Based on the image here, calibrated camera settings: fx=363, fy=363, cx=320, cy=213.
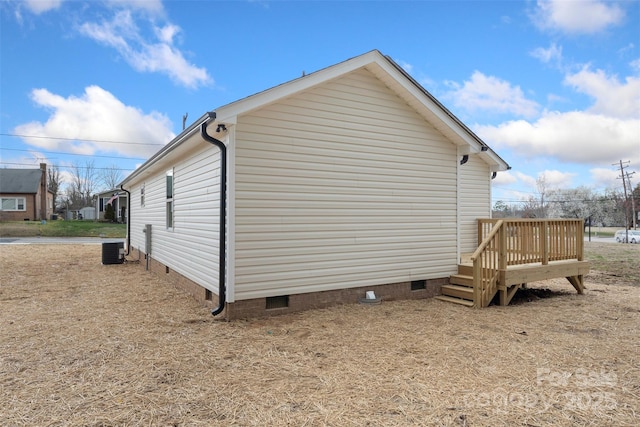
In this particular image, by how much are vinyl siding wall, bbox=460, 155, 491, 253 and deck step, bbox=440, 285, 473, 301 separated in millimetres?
3146

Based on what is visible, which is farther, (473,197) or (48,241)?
(48,241)

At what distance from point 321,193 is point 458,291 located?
3297 millimetres

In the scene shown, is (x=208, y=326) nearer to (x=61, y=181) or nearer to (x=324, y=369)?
(x=324, y=369)

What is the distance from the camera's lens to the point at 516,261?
6.89 meters

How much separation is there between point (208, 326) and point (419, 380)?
3.00 m

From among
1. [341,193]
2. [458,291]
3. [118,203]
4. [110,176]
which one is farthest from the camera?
[110,176]

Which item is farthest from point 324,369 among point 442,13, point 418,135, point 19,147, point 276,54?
point 19,147

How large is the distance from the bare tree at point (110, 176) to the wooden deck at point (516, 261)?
1953 inches

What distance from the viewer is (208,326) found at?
5.07 m

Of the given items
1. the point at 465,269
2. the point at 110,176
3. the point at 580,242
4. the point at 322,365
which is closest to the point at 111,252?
the point at 322,365

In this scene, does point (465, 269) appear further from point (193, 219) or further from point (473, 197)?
point (193, 219)

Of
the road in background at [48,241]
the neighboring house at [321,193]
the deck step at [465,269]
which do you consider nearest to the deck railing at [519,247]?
the deck step at [465,269]

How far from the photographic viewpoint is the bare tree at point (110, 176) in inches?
1855

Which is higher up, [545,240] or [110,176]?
[110,176]
